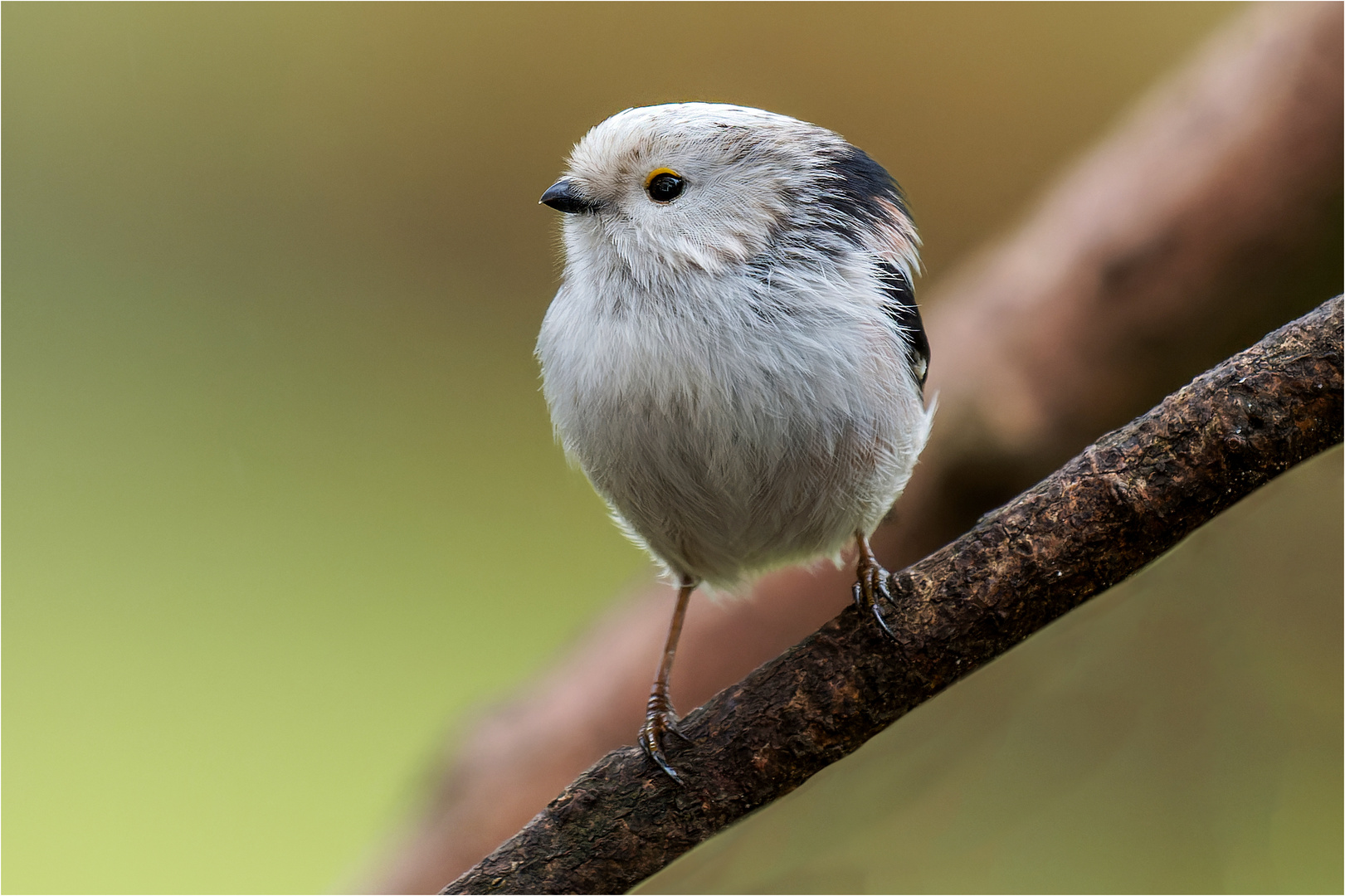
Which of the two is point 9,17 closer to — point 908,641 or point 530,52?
point 530,52

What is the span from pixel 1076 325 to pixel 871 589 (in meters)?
1.21

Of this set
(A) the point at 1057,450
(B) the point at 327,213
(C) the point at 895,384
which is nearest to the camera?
(C) the point at 895,384

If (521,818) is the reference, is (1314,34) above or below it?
above

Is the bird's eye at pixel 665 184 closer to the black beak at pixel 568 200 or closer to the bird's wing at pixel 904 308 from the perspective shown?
the black beak at pixel 568 200

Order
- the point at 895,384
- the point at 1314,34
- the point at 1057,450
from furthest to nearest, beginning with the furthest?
the point at 1057,450 → the point at 1314,34 → the point at 895,384

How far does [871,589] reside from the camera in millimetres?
1148

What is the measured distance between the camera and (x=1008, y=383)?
2.09 m

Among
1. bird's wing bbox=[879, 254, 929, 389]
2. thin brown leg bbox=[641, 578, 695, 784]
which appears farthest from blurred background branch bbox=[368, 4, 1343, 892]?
bird's wing bbox=[879, 254, 929, 389]

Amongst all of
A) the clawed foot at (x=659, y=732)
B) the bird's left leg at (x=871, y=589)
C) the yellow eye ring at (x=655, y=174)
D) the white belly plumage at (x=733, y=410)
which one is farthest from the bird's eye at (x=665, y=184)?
the clawed foot at (x=659, y=732)

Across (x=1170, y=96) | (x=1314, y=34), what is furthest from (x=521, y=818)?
(x=1314, y=34)

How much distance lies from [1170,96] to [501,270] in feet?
6.69

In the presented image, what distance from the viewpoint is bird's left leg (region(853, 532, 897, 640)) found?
44.0 inches

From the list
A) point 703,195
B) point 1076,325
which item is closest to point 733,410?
point 703,195

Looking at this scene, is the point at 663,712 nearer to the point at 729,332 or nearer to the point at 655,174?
the point at 729,332
